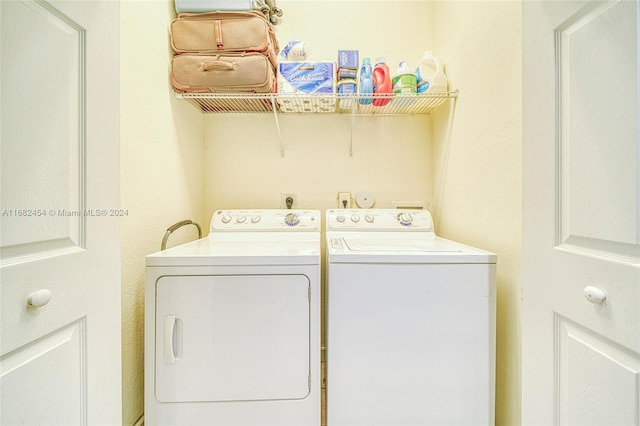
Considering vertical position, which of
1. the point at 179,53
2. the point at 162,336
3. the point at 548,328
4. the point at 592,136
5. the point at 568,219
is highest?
the point at 179,53

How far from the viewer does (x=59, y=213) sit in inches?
23.7

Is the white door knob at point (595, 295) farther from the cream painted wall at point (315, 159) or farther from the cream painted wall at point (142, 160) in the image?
the cream painted wall at point (142, 160)

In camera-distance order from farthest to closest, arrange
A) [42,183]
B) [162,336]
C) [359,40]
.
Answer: [359,40] → [162,336] → [42,183]

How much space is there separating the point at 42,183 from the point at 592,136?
1192mm

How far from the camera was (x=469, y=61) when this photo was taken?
50.9 inches

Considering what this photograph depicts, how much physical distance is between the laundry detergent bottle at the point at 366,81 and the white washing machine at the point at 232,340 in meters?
1.01

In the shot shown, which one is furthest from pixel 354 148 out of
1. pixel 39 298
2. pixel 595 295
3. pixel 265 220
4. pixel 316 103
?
pixel 39 298

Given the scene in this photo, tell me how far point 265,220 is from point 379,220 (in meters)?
0.67

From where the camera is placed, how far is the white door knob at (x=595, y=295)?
0.57 metres

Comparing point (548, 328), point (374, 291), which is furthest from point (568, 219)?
point (374, 291)

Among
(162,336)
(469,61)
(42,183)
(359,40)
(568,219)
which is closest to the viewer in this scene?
(42,183)

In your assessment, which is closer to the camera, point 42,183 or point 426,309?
point 42,183

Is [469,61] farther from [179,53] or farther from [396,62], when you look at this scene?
[179,53]

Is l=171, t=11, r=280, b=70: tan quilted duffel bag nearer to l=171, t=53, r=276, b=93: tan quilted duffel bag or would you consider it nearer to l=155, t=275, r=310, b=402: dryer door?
l=171, t=53, r=276, b=93: tan quilted duffel bag
